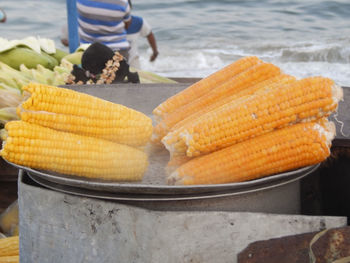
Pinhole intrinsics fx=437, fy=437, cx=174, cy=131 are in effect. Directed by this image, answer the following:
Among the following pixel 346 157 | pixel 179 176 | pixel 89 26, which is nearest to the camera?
pixel 179 176

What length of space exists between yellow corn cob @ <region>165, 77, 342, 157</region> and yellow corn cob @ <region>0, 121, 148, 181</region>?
0.20m

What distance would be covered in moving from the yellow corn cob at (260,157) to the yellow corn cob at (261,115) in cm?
4

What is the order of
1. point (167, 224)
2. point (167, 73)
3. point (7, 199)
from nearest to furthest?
point (167, 224), point (7, 199), point (167, 73)

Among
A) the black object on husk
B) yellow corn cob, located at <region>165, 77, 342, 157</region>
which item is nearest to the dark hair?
the black object on husk

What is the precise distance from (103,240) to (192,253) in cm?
31

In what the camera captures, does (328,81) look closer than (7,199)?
Yes

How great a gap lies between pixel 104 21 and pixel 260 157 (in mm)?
3538

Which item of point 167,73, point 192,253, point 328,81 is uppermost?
point 328,81

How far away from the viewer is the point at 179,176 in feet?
4.95

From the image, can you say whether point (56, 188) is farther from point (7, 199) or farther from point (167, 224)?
point (7, 199)

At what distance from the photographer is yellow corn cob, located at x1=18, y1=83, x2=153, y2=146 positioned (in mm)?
1514

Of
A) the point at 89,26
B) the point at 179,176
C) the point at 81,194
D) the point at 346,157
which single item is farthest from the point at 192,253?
the point at 89,26

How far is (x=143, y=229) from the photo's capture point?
4.68 feet

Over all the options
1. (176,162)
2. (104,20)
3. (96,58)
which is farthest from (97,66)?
(104,20)
